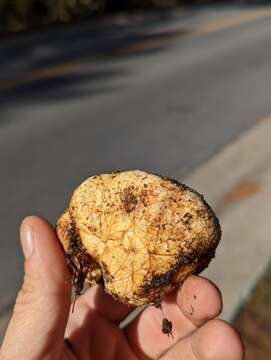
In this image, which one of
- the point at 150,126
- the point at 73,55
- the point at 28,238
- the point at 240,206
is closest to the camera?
the point at 28,238

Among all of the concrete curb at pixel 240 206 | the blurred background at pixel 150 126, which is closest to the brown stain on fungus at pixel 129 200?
the blurred background at pixel 150 126

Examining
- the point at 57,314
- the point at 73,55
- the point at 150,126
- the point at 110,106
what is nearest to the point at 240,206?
the point at 150,126

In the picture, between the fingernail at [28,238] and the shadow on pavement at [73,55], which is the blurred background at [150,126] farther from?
the fingernail at [28,238]

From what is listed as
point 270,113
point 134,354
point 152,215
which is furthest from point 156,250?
point 270,113

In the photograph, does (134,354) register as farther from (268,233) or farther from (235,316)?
(268,233)

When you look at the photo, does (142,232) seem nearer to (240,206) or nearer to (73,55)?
(240,206)

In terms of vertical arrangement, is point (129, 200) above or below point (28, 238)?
above

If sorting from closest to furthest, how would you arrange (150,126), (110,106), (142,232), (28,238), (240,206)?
(142,232) → (28,238) → (240,206) → (150,126) → (110,106)

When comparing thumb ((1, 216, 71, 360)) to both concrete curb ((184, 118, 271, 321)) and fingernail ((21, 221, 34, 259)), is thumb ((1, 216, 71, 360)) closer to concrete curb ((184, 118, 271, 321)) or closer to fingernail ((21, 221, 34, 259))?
fingernail ((21, 221, 34, 259))
